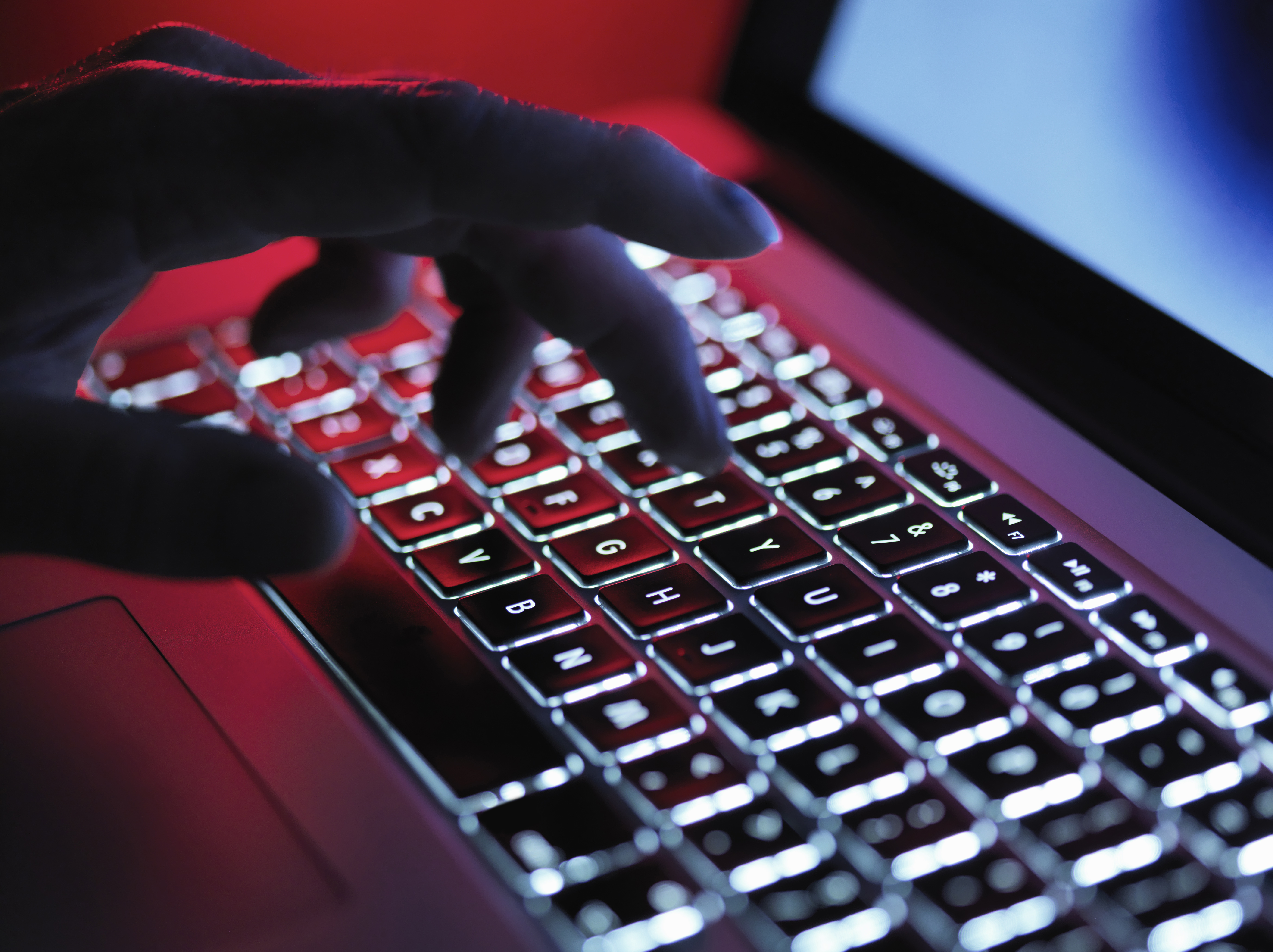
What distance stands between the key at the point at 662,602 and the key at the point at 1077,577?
0.14m

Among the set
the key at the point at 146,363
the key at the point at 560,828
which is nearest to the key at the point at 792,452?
the key at the point at 560,828

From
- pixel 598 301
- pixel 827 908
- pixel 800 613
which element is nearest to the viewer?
pixel 827 908

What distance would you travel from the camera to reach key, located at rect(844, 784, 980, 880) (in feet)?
1.23

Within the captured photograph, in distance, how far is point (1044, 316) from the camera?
62 cm

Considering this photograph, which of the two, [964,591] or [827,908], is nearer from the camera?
[827,908]

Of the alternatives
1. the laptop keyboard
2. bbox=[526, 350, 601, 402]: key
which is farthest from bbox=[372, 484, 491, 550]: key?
bbox=[526, 350, 601, 402]: key

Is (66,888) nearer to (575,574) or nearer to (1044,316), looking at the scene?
(575,574)

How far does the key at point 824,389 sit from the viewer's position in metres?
0.59

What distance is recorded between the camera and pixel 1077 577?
1.59ft

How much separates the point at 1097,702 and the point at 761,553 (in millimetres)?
155

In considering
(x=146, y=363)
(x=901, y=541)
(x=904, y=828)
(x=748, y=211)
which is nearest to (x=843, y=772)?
(x=904, y=828)

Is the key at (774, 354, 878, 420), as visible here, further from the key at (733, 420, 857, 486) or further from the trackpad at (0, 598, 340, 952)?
the trackpad at (0, 598, 340, 952)

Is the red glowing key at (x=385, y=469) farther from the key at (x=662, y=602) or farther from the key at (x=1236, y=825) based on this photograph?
the key at (x=1236, y=825)

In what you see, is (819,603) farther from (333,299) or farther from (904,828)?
(333,299)
